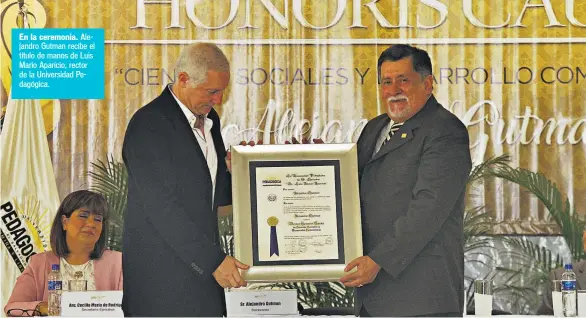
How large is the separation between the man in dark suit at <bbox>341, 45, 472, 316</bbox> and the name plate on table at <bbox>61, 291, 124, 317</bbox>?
114 centimetres

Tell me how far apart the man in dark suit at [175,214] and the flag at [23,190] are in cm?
91

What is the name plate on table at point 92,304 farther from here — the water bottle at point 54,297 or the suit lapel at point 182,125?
the suit lapel at point 182,125

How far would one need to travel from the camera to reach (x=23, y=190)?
559 cm

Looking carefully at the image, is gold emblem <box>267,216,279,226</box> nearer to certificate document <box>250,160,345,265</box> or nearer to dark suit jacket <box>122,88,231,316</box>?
certificate document <box>250,160,345,265</box>

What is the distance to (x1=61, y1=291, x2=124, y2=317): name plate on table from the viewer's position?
14.9 ft

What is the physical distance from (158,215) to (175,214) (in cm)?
9

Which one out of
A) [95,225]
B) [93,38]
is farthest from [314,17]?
[95,225]

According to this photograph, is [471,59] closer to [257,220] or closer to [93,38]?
[257,220]

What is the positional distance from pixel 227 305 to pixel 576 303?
5.57 ft

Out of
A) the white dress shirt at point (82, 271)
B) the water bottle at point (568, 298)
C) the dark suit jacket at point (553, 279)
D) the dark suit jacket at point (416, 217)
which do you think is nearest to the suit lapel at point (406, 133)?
the dark suit jacket at point (416, 217)

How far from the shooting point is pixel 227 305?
4.74m

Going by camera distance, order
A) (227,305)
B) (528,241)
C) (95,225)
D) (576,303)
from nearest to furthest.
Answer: (576,303), (227,305), (95,225), (528,241)

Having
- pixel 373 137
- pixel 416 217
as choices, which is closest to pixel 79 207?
pixel 373 137

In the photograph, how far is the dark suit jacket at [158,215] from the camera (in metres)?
4.75
